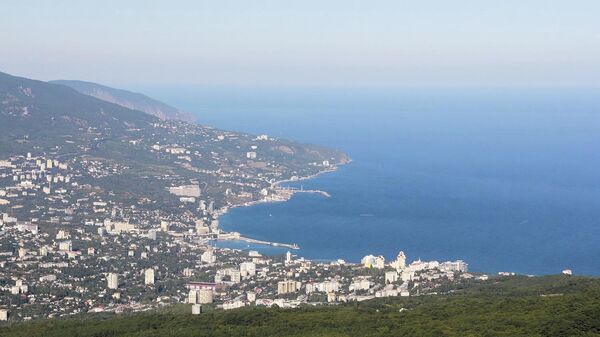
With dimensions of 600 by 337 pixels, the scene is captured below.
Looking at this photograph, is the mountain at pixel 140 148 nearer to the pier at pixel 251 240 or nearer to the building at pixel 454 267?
the pier at pixel 251 240

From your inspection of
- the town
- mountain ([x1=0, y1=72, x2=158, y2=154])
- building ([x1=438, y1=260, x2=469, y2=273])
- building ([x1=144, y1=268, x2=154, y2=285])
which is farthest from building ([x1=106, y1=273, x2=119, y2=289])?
mountain ([x1=0, y1=72, x2=158, y2=154])

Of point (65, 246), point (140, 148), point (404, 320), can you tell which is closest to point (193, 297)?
point (65, 246)

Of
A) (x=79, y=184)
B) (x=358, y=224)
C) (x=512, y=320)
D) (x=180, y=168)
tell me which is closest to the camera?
(x=512, y=320)

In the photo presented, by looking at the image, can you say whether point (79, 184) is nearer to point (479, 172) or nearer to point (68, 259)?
point (68, 259)

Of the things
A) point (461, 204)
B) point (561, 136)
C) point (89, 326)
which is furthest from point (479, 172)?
point (89, 326)

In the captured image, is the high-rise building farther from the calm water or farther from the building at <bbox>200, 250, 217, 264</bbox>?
the calm water

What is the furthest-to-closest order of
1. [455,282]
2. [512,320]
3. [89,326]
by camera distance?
[455,282], [89,326], [512,320]
